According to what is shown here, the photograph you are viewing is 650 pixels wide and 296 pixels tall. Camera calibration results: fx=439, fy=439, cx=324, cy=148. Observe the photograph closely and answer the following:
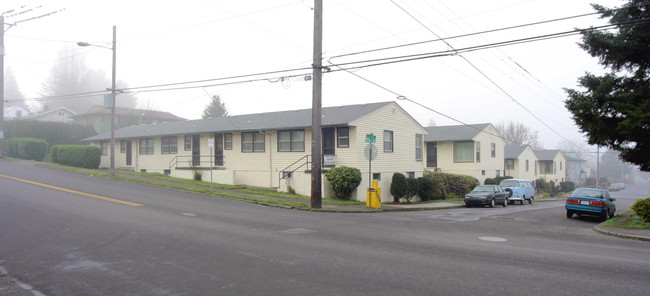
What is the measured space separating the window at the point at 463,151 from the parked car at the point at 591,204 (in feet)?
64.0

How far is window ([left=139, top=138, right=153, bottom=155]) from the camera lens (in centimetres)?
3641

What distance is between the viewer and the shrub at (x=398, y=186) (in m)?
26.5

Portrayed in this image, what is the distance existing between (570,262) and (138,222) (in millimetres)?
11069

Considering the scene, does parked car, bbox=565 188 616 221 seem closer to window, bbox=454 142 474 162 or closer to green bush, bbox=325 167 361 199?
green bush, bbox=325 167 361 199

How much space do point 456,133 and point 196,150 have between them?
23.8 meters

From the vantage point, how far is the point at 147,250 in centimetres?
918

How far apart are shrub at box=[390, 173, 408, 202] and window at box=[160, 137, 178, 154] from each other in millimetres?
17549

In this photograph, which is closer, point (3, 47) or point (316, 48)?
point (316, 48)

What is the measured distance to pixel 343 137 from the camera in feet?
83.6

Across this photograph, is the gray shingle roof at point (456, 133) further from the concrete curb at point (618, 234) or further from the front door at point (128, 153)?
the front door at point (128, 153)

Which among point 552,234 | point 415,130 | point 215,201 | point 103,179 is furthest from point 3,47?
point 552,234

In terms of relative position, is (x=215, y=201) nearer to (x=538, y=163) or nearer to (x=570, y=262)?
(x=570, y=262)

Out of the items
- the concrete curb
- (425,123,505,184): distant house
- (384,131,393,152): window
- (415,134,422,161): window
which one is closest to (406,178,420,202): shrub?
(384,131,393,152): window

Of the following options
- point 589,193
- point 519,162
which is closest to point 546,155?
point 519,162
